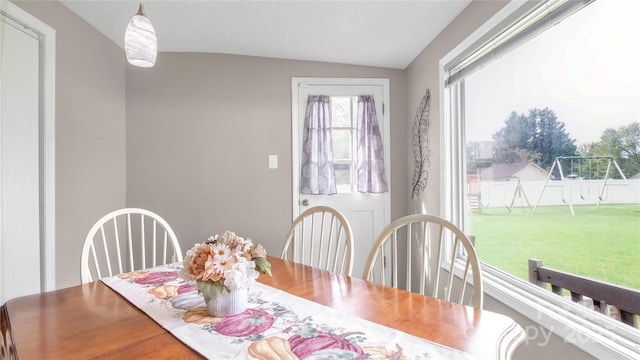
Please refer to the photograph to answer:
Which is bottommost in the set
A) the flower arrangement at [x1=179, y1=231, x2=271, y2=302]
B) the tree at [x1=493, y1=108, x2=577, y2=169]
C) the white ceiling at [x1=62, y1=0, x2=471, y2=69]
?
the flower arrangement at [x1=179, y1=231, x2=271, y2=302]

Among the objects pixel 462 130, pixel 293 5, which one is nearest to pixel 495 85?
pixel 462 130

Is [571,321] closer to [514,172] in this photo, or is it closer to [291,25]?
[514,172]

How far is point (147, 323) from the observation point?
85 centimetres

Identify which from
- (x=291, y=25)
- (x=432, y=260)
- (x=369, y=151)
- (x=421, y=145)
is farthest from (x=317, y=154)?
(x=432, y=260)

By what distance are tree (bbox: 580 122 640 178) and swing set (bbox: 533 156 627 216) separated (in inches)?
0.5

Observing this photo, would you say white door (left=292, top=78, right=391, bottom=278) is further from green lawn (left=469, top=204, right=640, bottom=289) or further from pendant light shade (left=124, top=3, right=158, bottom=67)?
pendant light shade (left=124, top=3, right=158, bottom=67)

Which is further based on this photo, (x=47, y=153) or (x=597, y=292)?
(x=47, y=153)

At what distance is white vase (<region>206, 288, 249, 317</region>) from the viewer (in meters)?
0.87

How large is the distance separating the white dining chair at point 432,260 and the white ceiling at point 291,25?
132cm

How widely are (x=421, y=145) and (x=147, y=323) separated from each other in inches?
84.7

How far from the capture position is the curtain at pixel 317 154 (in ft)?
8.63

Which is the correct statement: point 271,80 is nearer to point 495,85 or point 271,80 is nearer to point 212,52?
point 212,52

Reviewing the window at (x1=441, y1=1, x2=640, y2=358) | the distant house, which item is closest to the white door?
the window at (x1=441, y1=1, x2=640, y2=358)

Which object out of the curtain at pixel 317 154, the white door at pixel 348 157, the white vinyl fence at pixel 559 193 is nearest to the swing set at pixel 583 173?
the white vinyl fence at pixel 559 193
